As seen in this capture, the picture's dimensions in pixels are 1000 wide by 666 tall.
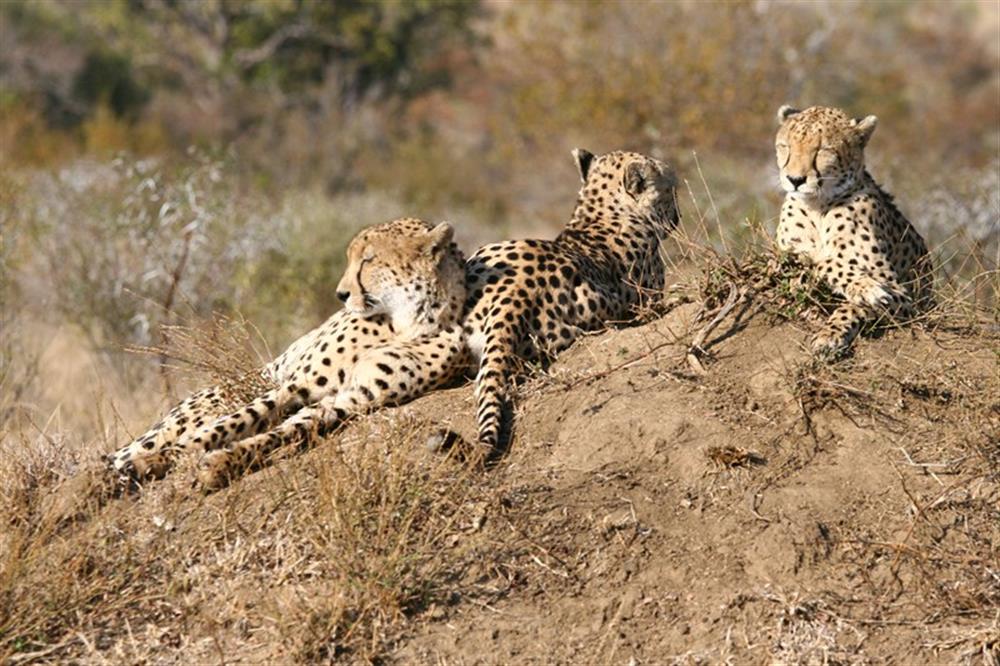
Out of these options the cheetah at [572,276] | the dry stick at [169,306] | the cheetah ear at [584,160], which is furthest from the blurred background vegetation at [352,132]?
the cheetah ear at [584,160]

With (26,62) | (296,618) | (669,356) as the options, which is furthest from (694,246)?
(26,62)

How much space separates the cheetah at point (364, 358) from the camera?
554 cm

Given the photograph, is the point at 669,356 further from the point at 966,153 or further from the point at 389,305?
the point at 966,153

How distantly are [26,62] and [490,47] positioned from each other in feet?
24.0

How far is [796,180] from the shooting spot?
18.8 ft

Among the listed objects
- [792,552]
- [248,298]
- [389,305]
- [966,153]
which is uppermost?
[389,305]

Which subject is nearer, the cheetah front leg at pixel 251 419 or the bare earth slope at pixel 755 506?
the bare earth slope at pixel 755 506

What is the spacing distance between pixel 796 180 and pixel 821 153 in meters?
0.13

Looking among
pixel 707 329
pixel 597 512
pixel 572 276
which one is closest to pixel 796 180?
pixel 707 329

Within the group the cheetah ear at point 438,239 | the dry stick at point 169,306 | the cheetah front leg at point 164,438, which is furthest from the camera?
the dry stick at point 169,306

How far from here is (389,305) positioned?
5848mm

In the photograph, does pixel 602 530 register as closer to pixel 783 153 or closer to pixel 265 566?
pixel 265 566

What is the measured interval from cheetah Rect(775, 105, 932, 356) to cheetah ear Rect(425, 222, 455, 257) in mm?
1236

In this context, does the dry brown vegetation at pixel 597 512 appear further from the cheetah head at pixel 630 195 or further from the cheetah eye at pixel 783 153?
the cheetah head at pixel 630 195
